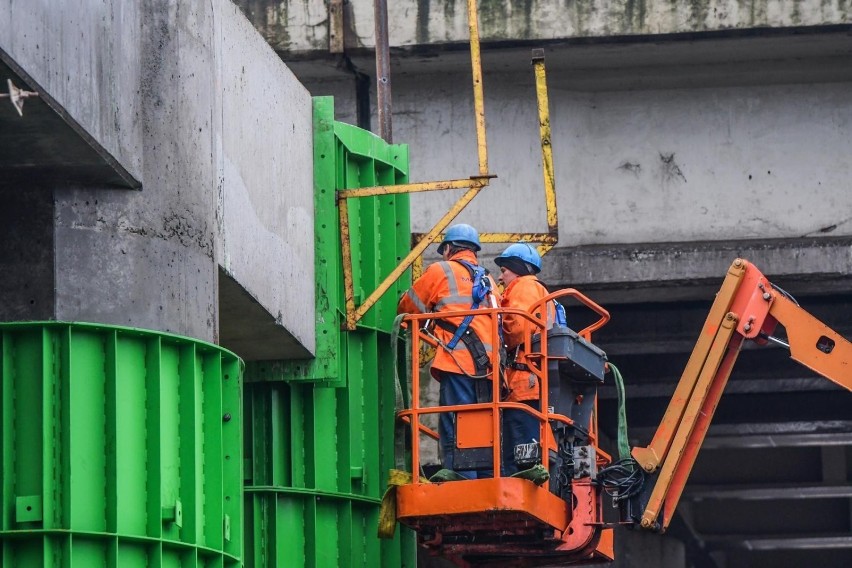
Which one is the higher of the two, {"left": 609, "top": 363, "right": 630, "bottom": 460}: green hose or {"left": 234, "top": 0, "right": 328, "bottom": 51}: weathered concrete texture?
{"left": 234, "top": 0, "right": 328, "bottom": 51}: weathered concrete texture

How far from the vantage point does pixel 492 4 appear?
17.5 meters

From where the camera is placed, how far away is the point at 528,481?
12797mm

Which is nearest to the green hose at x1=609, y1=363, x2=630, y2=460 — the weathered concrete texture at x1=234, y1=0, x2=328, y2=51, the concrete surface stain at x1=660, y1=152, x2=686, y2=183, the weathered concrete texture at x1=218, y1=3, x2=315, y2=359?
the weathered concrete texture at x1=218, y1=3, x2=315, y2=359

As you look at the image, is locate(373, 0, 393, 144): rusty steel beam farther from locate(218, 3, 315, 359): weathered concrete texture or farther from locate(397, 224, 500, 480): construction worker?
locate(397, 224, 500, 480): construction worker

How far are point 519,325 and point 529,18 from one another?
16.1 feet

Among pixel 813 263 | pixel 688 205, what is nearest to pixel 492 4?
pixel 688 205

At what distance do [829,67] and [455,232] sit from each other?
5.82 metres

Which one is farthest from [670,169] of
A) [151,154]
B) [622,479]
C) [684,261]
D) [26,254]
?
[26,254]

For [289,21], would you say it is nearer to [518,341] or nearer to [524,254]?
[524,254]

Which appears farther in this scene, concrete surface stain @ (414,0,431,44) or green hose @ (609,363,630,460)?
concrete surface stain @ (414,0,431,44)

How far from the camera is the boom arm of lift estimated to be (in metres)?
14.8

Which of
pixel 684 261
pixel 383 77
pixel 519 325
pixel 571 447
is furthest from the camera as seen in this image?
pixel 684 261

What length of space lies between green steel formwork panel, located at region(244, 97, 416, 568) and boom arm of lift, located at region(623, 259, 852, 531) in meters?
2.05

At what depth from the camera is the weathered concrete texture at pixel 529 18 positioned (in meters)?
17.4
